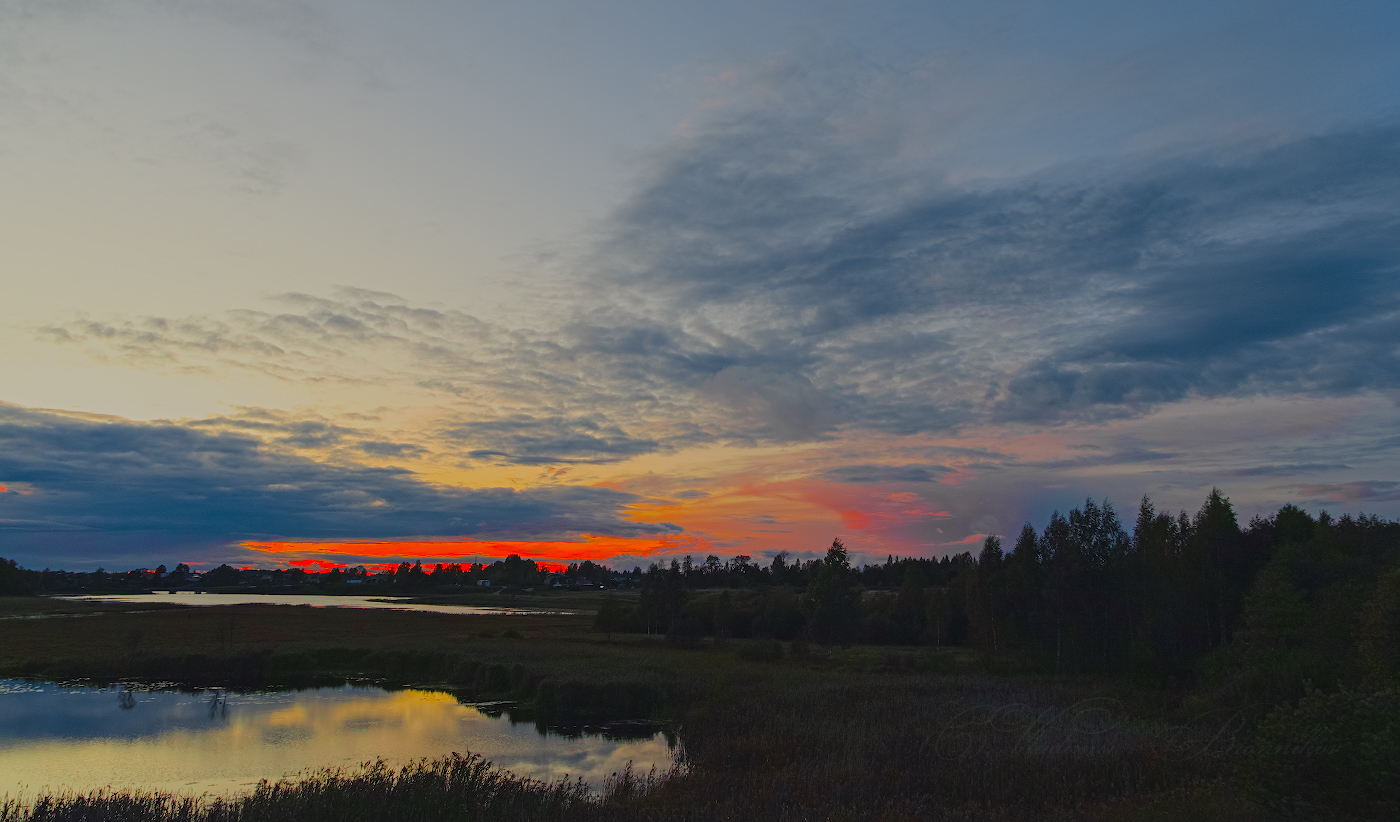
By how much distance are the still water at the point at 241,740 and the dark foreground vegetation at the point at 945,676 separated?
12.9 ft

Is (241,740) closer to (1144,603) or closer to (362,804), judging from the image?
(362,804)

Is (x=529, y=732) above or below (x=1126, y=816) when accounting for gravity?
below

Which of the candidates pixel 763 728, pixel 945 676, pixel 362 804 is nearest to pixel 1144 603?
pixel 945 676

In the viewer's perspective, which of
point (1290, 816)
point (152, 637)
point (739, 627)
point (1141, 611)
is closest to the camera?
point (1290, 816)

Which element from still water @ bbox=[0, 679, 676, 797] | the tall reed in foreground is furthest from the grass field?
still water @ bbox=[0, 679, 676, 797]

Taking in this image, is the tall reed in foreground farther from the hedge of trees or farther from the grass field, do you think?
the hedge of trees

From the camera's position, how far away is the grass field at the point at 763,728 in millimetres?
16641

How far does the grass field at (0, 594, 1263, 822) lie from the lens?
54.6 ft

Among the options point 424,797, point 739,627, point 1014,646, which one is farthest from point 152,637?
point 1014,646

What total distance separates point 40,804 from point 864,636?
76.6 m

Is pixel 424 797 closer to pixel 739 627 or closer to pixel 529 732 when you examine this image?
pixel 529 732

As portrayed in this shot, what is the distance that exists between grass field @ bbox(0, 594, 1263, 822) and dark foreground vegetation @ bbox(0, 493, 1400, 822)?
148 millimetres

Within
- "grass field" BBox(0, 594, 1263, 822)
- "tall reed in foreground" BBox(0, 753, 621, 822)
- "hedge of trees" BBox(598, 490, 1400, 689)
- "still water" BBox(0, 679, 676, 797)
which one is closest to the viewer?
"tall reed in foreground" BBox(0, 753, 621, 822)

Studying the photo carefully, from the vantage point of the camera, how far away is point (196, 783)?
23672 millimetres
